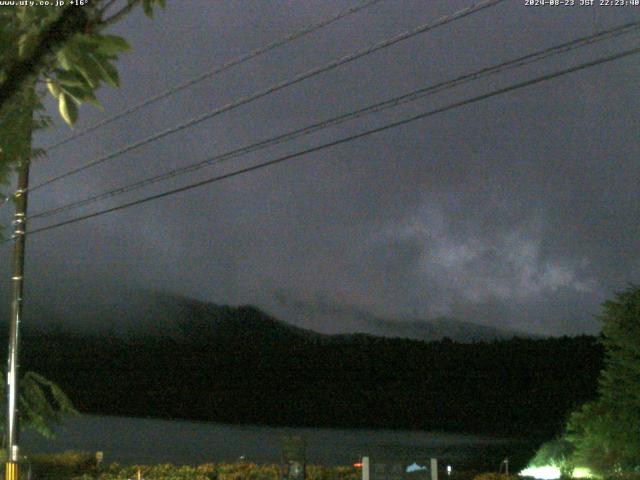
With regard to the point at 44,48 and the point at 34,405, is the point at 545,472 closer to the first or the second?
the point at 34,405

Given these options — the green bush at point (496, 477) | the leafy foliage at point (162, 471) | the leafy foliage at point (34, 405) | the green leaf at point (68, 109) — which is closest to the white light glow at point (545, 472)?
the green bush at point (496, 477)

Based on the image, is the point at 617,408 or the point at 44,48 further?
the point at 617,408

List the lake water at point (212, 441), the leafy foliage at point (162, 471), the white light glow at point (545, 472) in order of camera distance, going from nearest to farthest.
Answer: the leafy foliage at point (162, 471)
the white light glow at point (545, 472)
the lake water at point (212, 441)

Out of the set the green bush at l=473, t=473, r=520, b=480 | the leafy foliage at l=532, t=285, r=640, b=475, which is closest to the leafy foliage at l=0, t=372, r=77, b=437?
the green bush at l=473, t=473, r=520, b=480

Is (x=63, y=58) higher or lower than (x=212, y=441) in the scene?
higher

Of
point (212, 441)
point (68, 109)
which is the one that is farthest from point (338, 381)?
point (68, 109)

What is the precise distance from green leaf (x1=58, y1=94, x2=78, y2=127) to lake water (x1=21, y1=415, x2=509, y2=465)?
29402 millimetres

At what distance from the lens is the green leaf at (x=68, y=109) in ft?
16.4

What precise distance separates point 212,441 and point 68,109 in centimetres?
4155

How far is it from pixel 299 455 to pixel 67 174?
685 centimetres

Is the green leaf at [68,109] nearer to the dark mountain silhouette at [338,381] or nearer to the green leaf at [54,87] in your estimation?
the green leaf at [54,87]

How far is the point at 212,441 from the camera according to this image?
45.2 metres

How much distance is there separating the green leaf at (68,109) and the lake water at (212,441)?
29.4m

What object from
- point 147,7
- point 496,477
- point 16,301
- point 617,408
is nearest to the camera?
point 147,7
